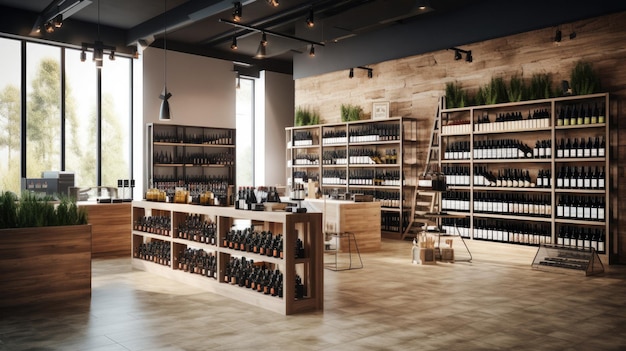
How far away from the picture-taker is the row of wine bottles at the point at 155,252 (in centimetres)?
669

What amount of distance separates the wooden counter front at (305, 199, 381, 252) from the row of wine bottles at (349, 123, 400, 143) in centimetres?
199

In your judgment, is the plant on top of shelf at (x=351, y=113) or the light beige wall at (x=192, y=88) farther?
the light beige wall at (x=192, y=88)

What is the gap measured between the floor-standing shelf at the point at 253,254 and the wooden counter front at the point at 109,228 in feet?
4.02

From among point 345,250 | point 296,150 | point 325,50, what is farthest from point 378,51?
point 345,250

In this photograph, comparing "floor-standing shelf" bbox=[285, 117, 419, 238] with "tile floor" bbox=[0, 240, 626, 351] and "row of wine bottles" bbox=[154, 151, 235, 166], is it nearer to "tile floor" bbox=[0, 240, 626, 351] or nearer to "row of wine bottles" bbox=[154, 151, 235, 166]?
"row of wine bottles" bbox=[154, 151, 235, 166]

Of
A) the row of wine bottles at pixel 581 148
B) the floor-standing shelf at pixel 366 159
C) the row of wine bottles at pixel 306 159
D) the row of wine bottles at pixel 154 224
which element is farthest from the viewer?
the row of wine bottles at pixel 306 159

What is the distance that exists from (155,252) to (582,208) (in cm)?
590

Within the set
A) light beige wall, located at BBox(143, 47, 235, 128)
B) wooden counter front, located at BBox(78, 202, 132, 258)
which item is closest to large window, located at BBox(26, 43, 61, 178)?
light beige wall, located at BBox(143, 47, 235, 128)

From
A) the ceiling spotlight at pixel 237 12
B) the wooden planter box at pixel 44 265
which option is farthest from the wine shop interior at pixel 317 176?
the ceiling spotlight at pixel 237 12

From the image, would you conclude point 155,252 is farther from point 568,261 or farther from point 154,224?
point 568,261

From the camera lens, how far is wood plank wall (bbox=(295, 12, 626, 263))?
24.6 ft

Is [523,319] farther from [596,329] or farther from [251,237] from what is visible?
[251,237]

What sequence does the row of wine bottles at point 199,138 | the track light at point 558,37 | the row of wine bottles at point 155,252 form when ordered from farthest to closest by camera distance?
the row of wine bottles at point 199,138 < the track light at point 558,37 < the row of wine bottles at point 155,252

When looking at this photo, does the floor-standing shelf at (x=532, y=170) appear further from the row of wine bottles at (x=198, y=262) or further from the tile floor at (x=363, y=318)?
the row of wine bottles at (x=198, y=262)
